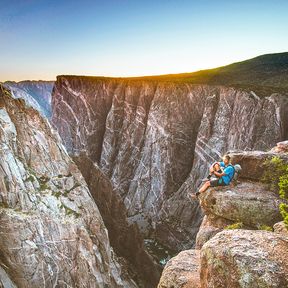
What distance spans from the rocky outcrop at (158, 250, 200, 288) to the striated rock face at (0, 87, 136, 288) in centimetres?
1206

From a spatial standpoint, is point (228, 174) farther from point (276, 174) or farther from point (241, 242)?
point (241, 242)

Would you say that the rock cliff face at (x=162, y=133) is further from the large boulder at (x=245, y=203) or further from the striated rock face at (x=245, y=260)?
the striated rock face at (x=245, y=260)

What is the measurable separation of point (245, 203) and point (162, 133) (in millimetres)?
34274

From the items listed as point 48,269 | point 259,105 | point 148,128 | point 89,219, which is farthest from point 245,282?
point 148,128

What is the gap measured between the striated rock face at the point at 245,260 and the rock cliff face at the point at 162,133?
29367mm

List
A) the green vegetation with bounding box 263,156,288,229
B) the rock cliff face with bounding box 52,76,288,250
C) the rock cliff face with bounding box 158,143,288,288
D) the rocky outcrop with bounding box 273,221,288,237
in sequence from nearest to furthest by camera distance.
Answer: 1. the rock cliff face with bounding box 158,143,288,288
2. the rocky outcrop with bounding box 273,221,288,237
3. the green vegetation with bounding box 263,156,288,229
4. the rock cliff face with bounding box 52,76,288,250

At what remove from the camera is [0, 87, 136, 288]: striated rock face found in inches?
774

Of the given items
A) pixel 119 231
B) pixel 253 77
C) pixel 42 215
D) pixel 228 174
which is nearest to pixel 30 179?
pixel 42 215

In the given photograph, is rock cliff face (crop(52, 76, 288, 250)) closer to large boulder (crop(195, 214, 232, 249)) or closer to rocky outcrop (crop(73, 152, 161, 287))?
rocky outcrop (crop(73, 152, 161, 287))

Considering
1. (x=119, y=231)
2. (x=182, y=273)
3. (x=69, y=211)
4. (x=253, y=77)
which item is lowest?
(x=119, y=231)

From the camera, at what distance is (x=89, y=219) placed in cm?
2480

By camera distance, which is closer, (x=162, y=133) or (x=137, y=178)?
(x=162, y=133)

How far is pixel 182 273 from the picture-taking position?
10.1m

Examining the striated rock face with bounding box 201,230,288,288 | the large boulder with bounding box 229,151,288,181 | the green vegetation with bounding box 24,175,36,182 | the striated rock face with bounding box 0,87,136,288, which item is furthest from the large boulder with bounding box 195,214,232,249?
the green vegetation with bounding box 24,175,36,182
